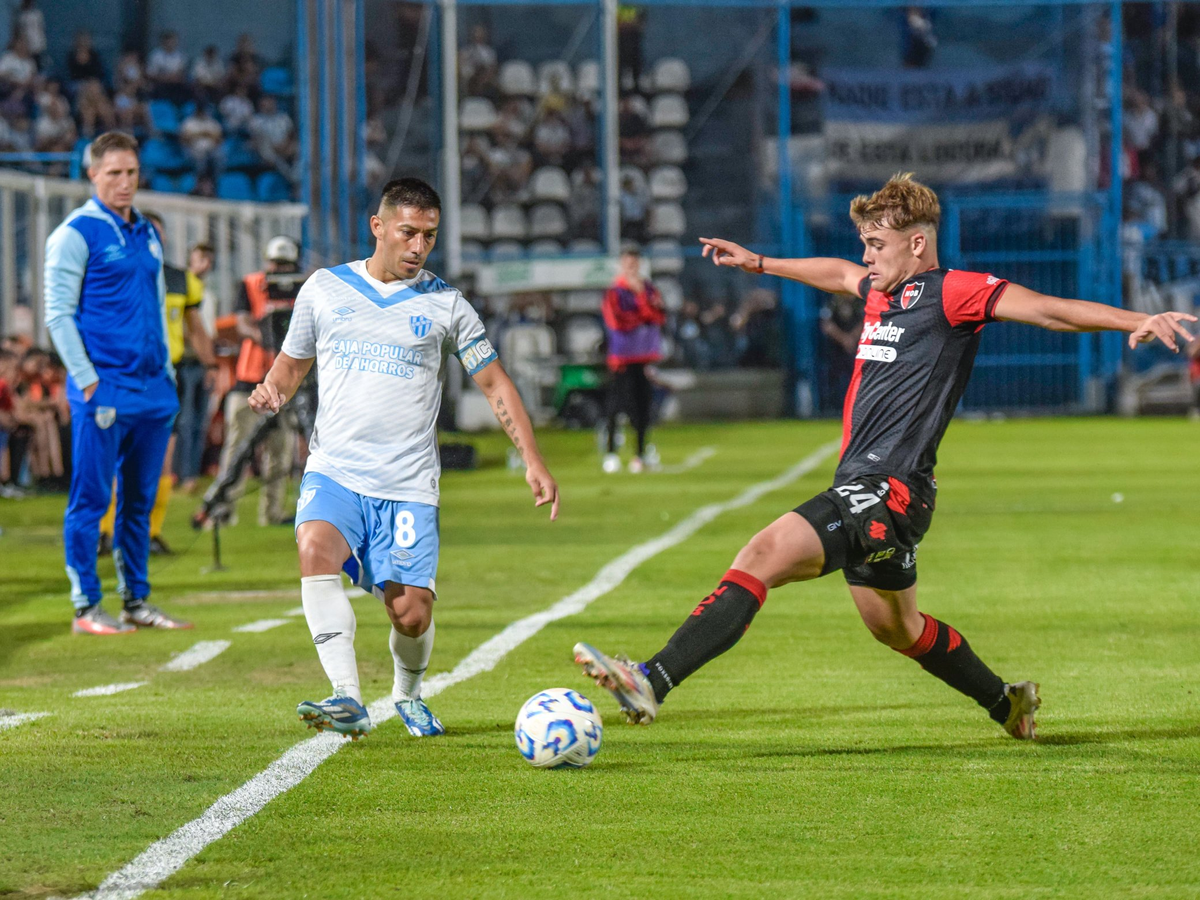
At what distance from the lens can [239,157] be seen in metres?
28.0

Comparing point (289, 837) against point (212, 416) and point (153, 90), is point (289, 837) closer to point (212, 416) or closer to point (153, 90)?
point (212, 416)

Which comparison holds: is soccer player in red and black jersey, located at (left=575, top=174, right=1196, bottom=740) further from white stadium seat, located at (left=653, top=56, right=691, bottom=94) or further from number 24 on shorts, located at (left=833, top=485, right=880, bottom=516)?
white stadium seat, located at (left=653, top=56, right=691, bottom=94)

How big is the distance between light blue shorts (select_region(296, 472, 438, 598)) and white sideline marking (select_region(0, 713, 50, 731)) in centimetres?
132

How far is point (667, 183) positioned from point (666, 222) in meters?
0.93

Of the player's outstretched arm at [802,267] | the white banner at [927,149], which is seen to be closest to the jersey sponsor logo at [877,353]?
the player's outstretched arm at [802,267]

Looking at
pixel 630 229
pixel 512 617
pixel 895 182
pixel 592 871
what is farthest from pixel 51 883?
pixel 630 229

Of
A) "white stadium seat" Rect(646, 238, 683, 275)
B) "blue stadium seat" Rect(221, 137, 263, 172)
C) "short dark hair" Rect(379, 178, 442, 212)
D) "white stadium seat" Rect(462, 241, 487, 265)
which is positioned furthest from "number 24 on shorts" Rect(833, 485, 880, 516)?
"white stadium seat" Rect(646, 238, 683, 275)

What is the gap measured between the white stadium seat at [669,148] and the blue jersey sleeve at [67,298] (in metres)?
25.2

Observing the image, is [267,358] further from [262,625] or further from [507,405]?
[507,405]

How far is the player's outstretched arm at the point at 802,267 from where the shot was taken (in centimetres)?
611

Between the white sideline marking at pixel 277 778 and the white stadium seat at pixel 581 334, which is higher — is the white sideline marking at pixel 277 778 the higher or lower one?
the lower one

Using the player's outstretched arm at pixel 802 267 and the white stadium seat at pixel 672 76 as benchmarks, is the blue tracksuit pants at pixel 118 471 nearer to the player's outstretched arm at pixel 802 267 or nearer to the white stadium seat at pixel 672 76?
the player's outstretched arm at pixel 802 267

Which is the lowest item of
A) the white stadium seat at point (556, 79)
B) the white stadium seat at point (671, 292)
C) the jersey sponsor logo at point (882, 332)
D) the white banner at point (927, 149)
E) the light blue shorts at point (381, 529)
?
the light blue shorts at point (381, 529)

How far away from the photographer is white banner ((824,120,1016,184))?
104ft
